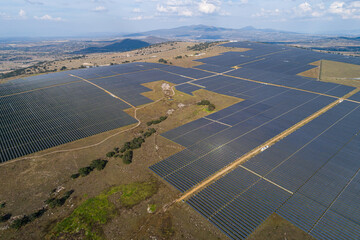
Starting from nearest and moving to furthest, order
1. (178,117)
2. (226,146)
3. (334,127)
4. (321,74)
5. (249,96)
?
(226,146) < (334,127) < (178,117) < (249,96) < (321,74)

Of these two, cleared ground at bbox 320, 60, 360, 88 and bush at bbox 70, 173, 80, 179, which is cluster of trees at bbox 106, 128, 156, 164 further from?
cleared ground at bbox 320, 60, 360, 88

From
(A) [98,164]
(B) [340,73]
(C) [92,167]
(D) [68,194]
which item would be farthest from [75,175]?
(B) [340,73]

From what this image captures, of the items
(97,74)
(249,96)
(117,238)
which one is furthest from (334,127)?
(97,74)

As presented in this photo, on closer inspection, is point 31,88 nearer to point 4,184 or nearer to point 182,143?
point 4,184

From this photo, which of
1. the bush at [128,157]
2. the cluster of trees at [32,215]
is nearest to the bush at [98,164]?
the bush at [128,157]

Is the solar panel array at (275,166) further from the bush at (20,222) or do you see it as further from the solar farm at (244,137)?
the bush at (20,222)

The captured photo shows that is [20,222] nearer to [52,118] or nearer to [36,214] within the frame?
[36,214]

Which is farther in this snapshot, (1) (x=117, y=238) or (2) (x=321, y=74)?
(2) (x=321, y=74)
